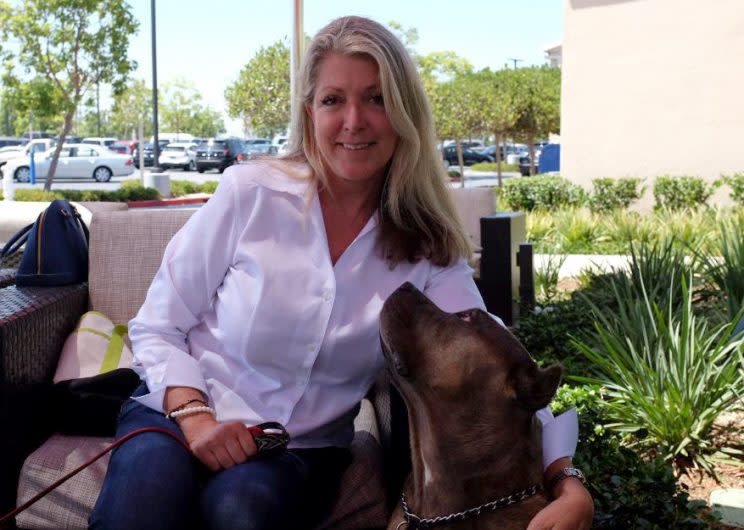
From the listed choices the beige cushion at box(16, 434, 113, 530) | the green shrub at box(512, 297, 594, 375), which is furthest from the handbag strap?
the green shrub at box(512, 297, 594, 375)

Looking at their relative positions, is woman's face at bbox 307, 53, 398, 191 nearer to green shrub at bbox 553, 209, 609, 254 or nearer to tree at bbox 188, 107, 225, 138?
green shrub at bbox 553, 209, 609, 254

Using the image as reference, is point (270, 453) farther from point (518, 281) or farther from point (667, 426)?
point (518, 281)

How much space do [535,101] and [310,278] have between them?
2464 centimetres

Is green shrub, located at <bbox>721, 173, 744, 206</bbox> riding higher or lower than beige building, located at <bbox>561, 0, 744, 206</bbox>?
lower

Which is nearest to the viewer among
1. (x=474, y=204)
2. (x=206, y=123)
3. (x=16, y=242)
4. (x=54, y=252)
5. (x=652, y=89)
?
(x=54, y=252)

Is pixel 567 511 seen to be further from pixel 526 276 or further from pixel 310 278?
pixel 526 276

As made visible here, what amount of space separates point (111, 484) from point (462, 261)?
116 centimetres

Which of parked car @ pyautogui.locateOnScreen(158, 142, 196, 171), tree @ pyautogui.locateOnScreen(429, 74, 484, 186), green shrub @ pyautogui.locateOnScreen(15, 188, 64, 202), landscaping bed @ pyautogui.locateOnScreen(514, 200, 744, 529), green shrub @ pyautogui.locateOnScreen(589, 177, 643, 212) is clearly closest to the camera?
landscaping bed @ pyautogui.locateOnScreen(514, 200, 744, 529)

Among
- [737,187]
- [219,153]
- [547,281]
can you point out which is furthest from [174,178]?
[547,281]

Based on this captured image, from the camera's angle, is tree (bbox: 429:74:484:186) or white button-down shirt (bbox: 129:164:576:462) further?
tree (bbox: 429:74:484:186)

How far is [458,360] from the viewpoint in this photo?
1.93m

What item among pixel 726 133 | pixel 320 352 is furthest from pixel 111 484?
pixel 726 133

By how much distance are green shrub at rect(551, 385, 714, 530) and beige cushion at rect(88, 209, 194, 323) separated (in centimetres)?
179

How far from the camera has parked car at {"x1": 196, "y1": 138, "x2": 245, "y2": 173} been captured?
41156 mm
